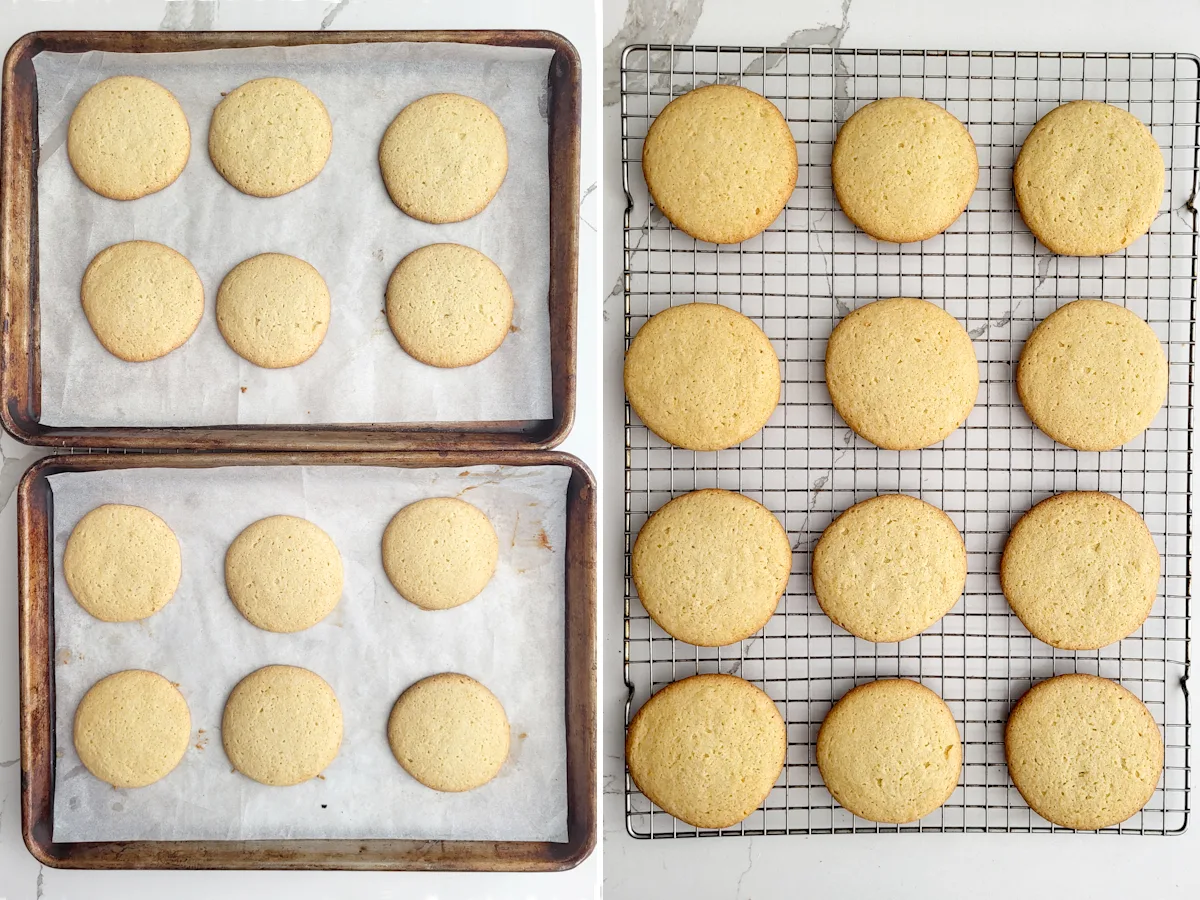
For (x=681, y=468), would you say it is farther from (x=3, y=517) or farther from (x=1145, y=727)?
(x=3, y=517)

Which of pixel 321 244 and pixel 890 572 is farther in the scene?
pixel 890 572

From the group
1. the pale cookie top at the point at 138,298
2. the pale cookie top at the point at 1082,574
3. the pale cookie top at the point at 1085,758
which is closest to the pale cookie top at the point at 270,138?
the pale cookie top at the point at 138,298

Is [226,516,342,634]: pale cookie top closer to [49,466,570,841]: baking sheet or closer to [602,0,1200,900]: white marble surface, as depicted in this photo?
[49,466,570,841]: baking sheet

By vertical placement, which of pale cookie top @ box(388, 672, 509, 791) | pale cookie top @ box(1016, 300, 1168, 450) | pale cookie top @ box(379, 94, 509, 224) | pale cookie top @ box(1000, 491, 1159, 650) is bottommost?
pale cookie top @ box(388, 672, 509, 791)

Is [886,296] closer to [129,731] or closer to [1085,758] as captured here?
[1085,758]

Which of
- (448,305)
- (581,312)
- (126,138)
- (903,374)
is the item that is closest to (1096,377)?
(903,374)

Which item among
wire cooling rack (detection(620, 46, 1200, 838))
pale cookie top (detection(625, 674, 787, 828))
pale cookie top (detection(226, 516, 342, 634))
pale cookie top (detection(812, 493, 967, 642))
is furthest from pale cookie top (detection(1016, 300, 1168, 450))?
pale cookie top (detection(226, 516, 342, 634))
